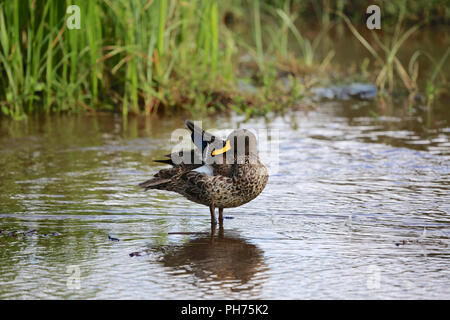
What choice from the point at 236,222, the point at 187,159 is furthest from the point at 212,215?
the point at 187,159

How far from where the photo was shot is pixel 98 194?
21.5ft

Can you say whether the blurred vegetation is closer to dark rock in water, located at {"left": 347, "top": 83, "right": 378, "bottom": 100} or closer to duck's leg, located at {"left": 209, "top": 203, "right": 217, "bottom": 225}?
dark rock in water, located at {"left": 347, "top": 83, "right": 378, "bottom": 100}

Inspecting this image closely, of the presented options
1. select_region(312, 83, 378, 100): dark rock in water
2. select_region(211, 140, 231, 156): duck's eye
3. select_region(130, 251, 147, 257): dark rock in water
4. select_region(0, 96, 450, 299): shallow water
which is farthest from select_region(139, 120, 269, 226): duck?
select_region(312, 83, 378, 100): dark rock in water

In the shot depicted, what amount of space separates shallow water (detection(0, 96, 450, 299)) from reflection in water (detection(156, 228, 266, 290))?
0.01m

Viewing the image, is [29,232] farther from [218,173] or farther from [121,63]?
[121,63]

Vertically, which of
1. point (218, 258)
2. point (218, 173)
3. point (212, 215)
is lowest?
point (218, 258)

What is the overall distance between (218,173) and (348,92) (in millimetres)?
6579

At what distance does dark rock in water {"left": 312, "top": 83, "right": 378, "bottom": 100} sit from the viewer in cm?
1162

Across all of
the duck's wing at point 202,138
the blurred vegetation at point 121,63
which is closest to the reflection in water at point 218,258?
the duck's wing at point 202,138

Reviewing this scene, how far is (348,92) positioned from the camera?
1188cm

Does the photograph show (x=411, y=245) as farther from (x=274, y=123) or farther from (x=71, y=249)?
(x=274, y=123)

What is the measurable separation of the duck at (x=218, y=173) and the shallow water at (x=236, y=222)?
22cm
